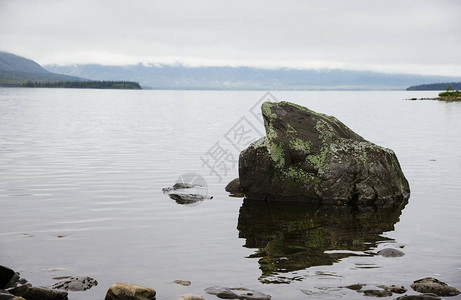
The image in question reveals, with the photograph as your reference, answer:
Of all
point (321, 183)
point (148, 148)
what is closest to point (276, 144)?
point (321, 183)

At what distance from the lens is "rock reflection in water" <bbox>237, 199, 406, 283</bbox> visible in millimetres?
14727

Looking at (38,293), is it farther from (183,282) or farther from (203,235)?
(203,235)

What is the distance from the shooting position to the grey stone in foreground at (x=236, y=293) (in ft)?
38.6

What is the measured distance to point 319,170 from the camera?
2284 cm

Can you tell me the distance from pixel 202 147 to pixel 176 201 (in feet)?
77.4

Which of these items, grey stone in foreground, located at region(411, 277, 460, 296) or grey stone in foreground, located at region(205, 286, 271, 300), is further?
grey stone in foreground, located at region(411, 277, 460, 296)

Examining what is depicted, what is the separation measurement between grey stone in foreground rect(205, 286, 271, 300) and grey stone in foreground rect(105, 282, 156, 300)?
4.75ft

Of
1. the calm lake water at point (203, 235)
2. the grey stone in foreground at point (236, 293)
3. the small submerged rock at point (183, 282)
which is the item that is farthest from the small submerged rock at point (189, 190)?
the grey stone in foreground at point (236, 293)

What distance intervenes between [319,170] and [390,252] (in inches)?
307

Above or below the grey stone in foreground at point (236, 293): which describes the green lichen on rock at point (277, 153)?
above

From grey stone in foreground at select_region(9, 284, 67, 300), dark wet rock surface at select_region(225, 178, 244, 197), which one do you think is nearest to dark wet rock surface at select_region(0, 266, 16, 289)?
grey stone in foreground at select_region(9, 284, 67, 300)

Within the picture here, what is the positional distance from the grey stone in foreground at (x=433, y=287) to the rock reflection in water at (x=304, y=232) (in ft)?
8.75

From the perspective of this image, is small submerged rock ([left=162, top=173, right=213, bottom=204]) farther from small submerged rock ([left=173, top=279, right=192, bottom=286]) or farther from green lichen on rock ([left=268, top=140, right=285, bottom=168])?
small submerged rock ([left=173, top=279, right=192, bottom=286])

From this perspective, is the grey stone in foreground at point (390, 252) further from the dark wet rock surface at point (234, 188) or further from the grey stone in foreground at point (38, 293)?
the dark wet rock surface at point (234, 188)
